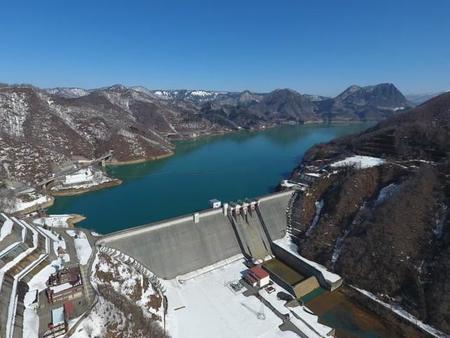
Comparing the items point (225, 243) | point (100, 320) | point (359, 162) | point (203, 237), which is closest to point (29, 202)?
point (203, 237)

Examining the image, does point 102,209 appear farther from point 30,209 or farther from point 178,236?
point 178,236

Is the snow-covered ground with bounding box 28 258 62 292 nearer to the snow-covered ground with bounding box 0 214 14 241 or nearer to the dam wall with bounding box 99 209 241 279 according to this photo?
the snow-covered ground with bounding box 0 214 14 241

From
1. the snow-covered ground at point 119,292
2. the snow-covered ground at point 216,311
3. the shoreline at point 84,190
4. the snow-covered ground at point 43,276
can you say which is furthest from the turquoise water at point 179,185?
the snow-covered ground at point 216,311

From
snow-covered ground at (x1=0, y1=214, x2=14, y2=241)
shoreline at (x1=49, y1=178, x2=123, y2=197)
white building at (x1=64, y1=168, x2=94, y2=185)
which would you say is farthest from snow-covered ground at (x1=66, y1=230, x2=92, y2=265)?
white building at (x1=64, y1=168, x2=94, y2=185)

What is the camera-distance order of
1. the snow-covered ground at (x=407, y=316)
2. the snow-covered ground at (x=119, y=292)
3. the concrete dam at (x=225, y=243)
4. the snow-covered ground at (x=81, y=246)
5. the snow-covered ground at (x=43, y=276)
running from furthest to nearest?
the concrete dam at (x=225, y=243)
the snow-covered ground at (x=81, y=246)
the snow-covered ground at (x=407, y=316)
the snow-covered ground at (x=43, y=276)
the snow-covered ground at (x=119, y=292)

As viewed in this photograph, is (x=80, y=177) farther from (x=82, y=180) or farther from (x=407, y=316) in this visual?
(x=407, y=316)

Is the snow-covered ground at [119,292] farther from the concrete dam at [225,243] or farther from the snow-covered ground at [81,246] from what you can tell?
the concrete dam at [225,243]
